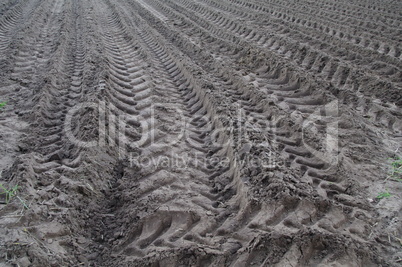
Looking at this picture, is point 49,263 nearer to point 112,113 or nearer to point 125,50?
point 112,113

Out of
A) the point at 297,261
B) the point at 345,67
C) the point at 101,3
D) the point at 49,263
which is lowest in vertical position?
the point at 101,3

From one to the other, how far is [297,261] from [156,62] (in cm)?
496

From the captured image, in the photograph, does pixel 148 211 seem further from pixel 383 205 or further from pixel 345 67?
pixel 345 67

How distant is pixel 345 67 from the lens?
5363mm

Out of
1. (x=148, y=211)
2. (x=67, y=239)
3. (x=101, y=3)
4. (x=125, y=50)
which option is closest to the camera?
(x=67, y=239)

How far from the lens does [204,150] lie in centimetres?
357

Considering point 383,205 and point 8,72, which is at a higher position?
point 383,205

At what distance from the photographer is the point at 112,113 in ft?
13.3

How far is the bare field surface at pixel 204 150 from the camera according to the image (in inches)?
91.1

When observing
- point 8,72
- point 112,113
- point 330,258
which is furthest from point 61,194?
point 8,72

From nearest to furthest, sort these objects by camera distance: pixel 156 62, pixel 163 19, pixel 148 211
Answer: pixel 148 211, pixel 156 62, pixel 163 19

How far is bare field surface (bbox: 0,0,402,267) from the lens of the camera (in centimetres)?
231

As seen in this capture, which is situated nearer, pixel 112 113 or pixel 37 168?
pixel 37 168

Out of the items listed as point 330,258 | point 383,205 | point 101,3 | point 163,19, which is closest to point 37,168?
point 330,258
